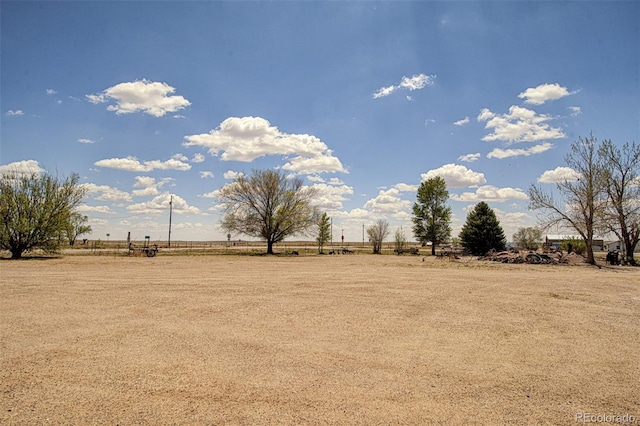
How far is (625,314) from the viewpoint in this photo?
32.0 feet

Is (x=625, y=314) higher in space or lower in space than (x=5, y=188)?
lower

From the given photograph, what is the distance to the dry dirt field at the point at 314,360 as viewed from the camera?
434 centimetres

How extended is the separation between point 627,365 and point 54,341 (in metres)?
9.93

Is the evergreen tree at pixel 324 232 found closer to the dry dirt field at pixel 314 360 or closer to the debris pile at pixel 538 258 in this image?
the debris pile at pixel 538 258

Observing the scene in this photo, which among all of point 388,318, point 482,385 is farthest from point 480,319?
point 482,385

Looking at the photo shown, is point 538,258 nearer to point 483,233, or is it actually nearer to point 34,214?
point 483,233

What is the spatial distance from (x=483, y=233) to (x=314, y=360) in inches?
1677

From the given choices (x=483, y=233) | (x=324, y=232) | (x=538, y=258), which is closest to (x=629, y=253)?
(x=538, y=258)

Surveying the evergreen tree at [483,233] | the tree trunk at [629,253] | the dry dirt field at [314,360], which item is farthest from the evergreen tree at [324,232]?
the dry dirt field at [314,360]

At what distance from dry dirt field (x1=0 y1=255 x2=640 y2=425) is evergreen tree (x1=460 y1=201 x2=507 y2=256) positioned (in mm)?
34325

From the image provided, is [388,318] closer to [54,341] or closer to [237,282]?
[54,341]

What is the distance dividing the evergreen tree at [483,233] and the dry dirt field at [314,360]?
34325 millimetres

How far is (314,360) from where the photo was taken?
5980 mm

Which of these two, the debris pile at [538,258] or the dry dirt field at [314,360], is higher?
the debris pile at [538,258]
